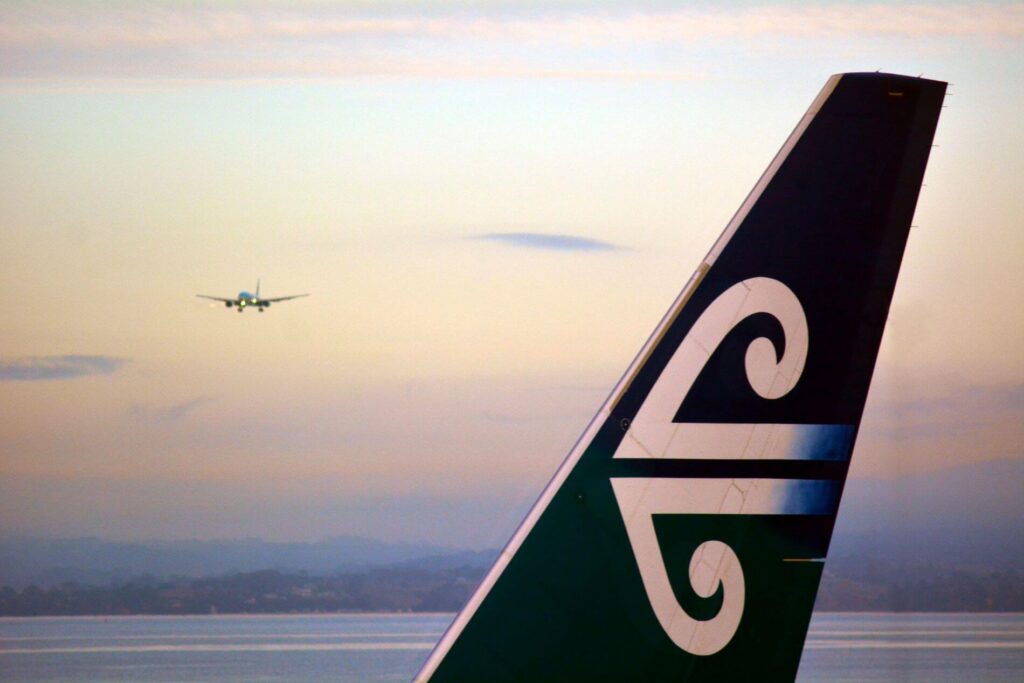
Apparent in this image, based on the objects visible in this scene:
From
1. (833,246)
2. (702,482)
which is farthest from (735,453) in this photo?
(833,246)

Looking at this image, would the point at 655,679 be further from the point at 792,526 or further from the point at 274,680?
the point at 274,680

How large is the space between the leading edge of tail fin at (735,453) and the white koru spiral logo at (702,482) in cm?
1

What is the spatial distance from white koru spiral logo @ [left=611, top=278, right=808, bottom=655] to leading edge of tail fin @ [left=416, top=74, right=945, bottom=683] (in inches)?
0.5

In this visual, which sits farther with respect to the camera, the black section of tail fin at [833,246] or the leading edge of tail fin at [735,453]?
the black section of tail fin at [833,246]

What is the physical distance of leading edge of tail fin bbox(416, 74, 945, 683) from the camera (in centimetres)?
1120

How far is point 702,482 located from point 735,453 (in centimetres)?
35

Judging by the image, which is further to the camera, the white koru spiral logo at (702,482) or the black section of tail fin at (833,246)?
the black section of tail fin at (833,246)

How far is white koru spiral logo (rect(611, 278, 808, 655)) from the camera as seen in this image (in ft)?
36.7

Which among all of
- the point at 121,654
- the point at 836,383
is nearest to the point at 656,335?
the point at 836,383

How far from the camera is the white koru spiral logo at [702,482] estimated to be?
1119 centimetres

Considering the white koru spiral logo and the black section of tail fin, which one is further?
the black section of tail fin

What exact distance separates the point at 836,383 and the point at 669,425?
1.37m

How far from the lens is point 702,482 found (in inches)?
446

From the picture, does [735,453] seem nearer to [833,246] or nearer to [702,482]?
[702,482]
